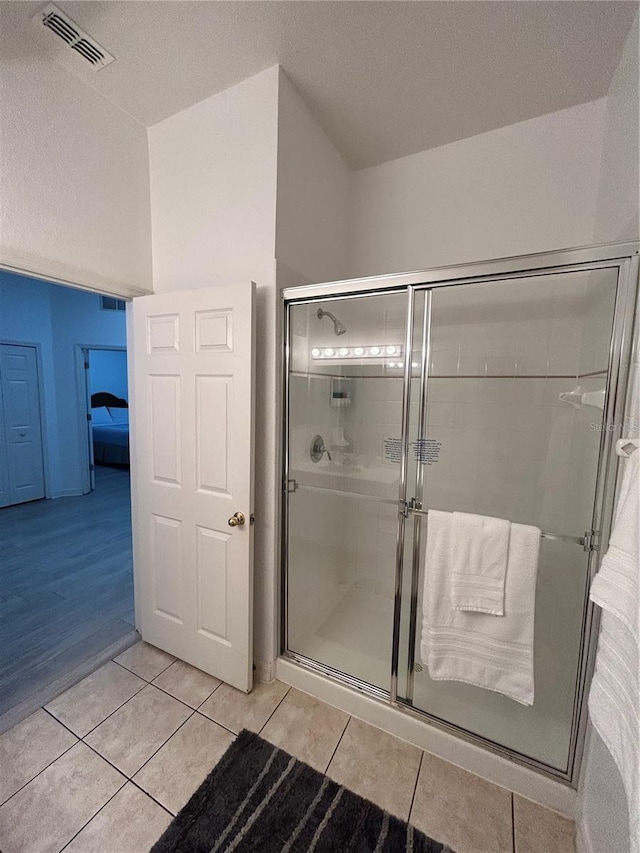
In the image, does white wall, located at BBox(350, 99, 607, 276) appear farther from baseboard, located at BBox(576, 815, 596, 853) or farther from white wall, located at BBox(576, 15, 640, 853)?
baseboard, located at BBox(576, 815, 596, 853)

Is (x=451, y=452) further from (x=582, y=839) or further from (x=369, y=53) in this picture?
(x=369, y=53)

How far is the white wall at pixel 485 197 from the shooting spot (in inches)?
66.7

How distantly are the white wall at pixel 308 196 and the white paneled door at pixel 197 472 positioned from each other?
457 mm

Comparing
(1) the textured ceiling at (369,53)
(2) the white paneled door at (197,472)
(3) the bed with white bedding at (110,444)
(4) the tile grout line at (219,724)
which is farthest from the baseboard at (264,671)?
(3) the bed with white bedding at (110,444)

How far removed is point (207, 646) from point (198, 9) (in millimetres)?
2719

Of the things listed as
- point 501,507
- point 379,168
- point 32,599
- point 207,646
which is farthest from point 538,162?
point 32,599

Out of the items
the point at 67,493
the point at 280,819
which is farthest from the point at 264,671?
the point at 67,493

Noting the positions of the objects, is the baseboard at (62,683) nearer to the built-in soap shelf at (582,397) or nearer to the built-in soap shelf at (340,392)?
the built-in soap shelf at (340,392)

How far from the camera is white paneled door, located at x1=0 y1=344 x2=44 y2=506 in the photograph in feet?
12.9

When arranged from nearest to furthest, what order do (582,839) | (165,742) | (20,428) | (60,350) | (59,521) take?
(582,839) < (165,742) < (59,521) < (20,428) < (60,350)

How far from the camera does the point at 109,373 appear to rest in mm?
7520

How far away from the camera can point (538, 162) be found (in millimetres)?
1770

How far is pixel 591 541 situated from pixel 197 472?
5.52 feet

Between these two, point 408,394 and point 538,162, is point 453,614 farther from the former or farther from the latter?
point 538,162
